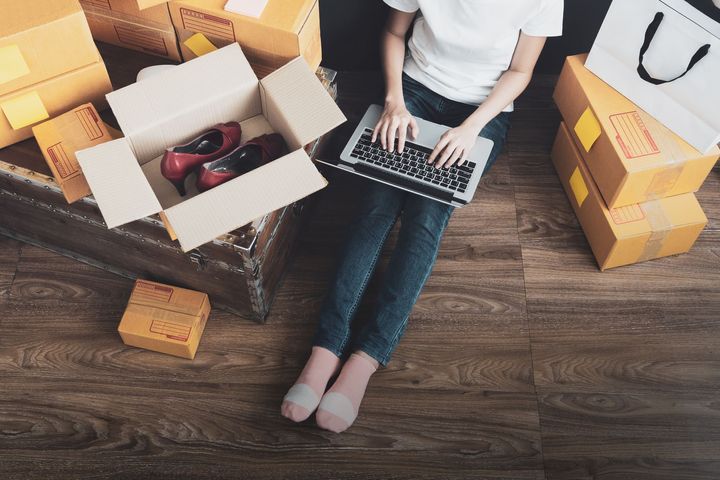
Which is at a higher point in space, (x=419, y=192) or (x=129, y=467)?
(x=419, y=192)

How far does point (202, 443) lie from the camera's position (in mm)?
1490

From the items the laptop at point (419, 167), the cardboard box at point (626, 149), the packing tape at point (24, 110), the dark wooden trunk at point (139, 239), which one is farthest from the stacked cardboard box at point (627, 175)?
the packing tape at point (24, 110)

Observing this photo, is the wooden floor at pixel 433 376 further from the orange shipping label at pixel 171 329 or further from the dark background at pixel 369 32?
the dark background at pixel 369 32

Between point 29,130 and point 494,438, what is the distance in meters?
1.26

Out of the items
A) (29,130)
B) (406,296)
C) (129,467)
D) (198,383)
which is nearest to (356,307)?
(406,296)

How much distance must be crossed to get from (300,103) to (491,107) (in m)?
0.50

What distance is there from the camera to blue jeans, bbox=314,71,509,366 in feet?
5.02

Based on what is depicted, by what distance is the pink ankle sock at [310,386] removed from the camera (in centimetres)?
146

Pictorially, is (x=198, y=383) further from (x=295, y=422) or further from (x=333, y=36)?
(x=333, y=36)

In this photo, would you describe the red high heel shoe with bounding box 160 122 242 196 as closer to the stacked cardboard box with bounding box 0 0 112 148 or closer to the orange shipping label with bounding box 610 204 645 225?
the stacked cardboard box with bounding box 0 0 112 148

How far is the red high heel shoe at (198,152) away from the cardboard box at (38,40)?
0.30 meters

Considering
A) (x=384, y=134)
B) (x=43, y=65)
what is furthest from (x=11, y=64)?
(x=384, y=134)

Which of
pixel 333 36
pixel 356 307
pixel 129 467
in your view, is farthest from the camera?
pixel 333 36

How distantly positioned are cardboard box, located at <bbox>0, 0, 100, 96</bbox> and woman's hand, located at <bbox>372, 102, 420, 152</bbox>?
0.67 metres
